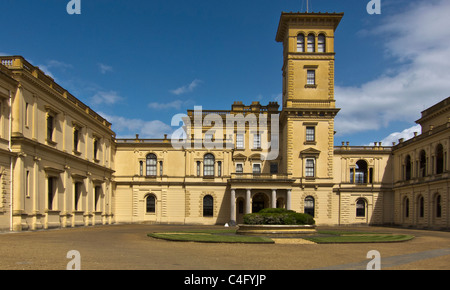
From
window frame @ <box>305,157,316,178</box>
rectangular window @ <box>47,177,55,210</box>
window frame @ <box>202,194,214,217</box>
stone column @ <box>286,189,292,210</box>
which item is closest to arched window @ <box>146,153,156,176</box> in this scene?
window frame @ <box>202,194,214,217</box>

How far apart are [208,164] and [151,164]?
783 cm

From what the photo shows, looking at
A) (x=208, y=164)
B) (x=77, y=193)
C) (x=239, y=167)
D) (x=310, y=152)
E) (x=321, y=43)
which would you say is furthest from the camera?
(x=239, y=167)

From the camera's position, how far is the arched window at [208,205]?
178 feet

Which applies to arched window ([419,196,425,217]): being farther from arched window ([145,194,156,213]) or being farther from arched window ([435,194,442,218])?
arched window ([145,194,156,213])

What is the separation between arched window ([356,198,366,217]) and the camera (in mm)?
55897

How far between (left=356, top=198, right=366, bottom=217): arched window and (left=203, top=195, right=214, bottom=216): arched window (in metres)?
19.4

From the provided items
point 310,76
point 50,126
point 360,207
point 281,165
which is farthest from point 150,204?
point 360,207

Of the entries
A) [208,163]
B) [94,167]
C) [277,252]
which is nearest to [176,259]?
[277,252]

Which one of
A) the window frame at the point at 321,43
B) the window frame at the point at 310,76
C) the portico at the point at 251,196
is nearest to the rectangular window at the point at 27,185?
the portico at the point at 251,196

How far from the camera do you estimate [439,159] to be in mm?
49969

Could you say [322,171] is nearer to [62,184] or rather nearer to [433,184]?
[433,184]

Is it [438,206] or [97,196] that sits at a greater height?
[97,196]

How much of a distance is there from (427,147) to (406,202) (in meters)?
8.88

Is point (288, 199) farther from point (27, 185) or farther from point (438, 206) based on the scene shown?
point (27, 185)
